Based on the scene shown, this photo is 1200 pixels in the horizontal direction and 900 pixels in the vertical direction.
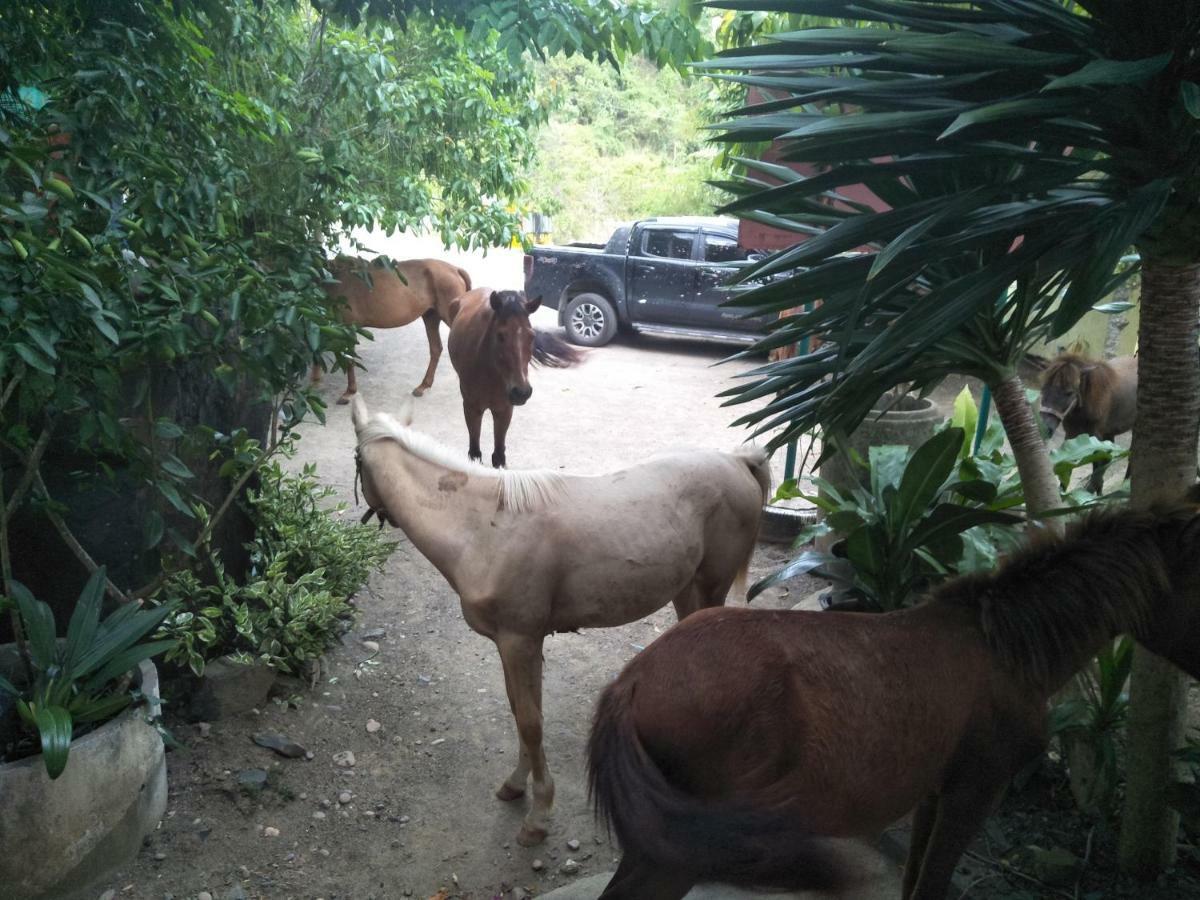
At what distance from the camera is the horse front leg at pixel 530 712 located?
9.86 ft

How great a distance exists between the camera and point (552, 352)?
725cm

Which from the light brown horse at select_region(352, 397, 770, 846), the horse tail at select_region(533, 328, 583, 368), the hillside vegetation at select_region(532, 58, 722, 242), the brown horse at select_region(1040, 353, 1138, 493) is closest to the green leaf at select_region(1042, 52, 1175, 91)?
the light brown horse at select_region(352, 397, 770, 846)

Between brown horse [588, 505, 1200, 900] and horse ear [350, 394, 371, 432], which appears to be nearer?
brown horse [588, 505, 1200, 900]

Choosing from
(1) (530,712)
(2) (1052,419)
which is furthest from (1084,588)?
(2) (1052,419)

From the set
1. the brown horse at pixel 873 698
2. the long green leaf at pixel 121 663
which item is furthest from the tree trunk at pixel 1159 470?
the long green leaf at pixel 121 663

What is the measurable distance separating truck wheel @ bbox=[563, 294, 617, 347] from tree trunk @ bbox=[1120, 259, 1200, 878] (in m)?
9.41

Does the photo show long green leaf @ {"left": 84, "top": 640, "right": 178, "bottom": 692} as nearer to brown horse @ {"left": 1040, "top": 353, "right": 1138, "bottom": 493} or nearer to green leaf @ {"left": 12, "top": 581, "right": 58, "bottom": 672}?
green leaf @ {"left": 12, "top": 581, "right": 58, "bottom": 672}

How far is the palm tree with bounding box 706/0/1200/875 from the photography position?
1714mm

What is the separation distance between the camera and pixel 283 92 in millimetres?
5516

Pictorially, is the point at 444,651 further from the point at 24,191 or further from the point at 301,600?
the point at 24,191

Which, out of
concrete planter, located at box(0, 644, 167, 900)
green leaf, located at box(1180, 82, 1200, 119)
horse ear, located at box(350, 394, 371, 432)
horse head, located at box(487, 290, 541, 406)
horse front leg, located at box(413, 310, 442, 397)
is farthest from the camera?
horse front leg, located at box(413, 310, 442, 397)

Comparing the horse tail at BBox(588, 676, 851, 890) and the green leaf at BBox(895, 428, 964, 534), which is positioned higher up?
the green leaf at BBox(895, 428, 964, 534)

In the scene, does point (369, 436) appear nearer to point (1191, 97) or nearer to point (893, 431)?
point (1191, 97)

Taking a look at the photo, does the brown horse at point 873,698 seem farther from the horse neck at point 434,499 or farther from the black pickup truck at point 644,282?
the black pickup truck at point 644,282
